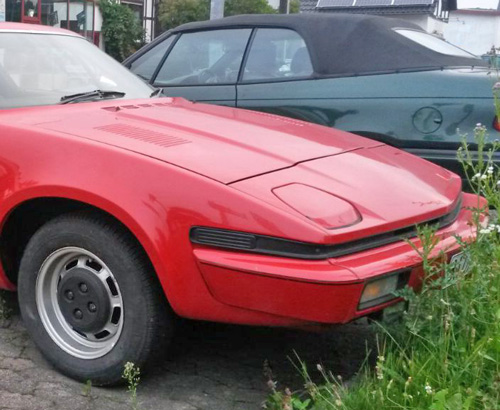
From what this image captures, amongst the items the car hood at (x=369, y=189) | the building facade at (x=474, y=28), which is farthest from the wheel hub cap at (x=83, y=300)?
the building facade at (x=474, y=28)

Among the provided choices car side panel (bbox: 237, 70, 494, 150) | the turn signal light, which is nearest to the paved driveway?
the turn signal light

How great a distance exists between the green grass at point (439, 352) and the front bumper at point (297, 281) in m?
0.15

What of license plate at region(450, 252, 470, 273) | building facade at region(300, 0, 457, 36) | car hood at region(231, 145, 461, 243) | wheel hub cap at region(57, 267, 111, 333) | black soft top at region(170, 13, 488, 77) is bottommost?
wheel hub cap at region(57, 267, 111, 333)

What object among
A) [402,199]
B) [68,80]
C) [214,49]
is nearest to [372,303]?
[402,199]

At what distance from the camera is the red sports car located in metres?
2.65

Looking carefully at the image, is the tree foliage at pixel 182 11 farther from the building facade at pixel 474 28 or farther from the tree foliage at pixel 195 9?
the building facade at pixel 474 28

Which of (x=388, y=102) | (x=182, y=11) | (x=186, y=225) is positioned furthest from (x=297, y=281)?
(x=182, y=11)

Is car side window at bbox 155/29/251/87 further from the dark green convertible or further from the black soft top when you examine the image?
the black soft top

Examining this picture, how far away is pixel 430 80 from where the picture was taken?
15.8 feet

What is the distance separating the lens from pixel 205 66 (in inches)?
220

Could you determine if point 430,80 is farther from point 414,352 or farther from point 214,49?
point 414,352

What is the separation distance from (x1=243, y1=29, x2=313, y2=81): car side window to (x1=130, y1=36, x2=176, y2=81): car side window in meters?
0.75

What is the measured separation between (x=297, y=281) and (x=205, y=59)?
336cm

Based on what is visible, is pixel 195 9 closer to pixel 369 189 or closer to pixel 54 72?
pixel 54 72
